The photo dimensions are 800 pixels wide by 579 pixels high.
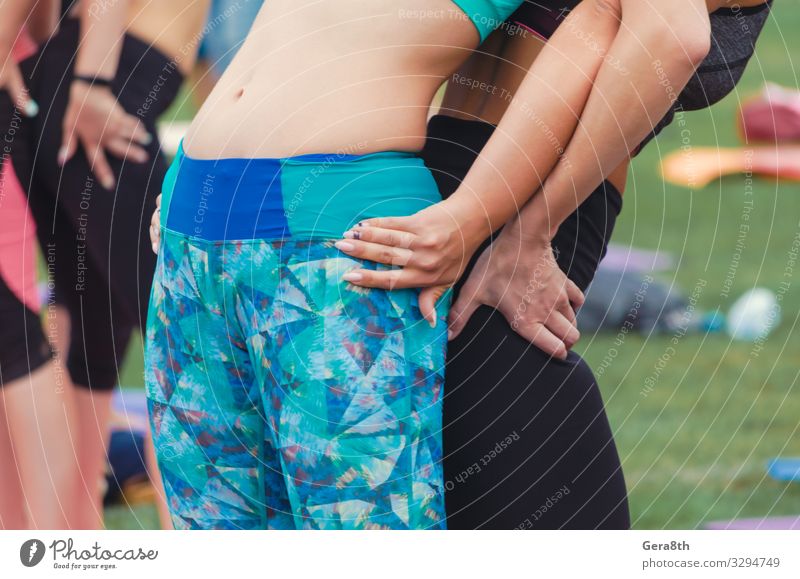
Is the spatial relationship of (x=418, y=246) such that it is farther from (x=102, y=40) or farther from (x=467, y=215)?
(x=102, y=40)

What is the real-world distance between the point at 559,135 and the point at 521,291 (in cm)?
16

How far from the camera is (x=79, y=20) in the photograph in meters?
1.86

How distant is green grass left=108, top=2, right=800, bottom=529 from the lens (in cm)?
237

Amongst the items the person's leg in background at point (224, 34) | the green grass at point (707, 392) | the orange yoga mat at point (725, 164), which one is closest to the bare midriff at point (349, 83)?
the green grass at point (707, 392)

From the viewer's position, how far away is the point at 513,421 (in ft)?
3.50

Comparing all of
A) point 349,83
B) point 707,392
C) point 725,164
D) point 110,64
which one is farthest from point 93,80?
point 725,164

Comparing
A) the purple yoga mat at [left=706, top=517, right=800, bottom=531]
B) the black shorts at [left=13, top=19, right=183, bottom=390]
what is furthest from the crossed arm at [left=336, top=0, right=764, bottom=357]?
the purple yoga mat at [left=706, top=517, right=800, bottom=531]

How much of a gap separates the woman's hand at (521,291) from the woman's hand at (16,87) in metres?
1.06

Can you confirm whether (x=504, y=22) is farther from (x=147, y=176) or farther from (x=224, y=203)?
(x=147, y=176)

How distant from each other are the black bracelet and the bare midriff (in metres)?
0.83

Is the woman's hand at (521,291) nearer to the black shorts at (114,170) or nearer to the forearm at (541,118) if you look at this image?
the forearm at (541,118)
